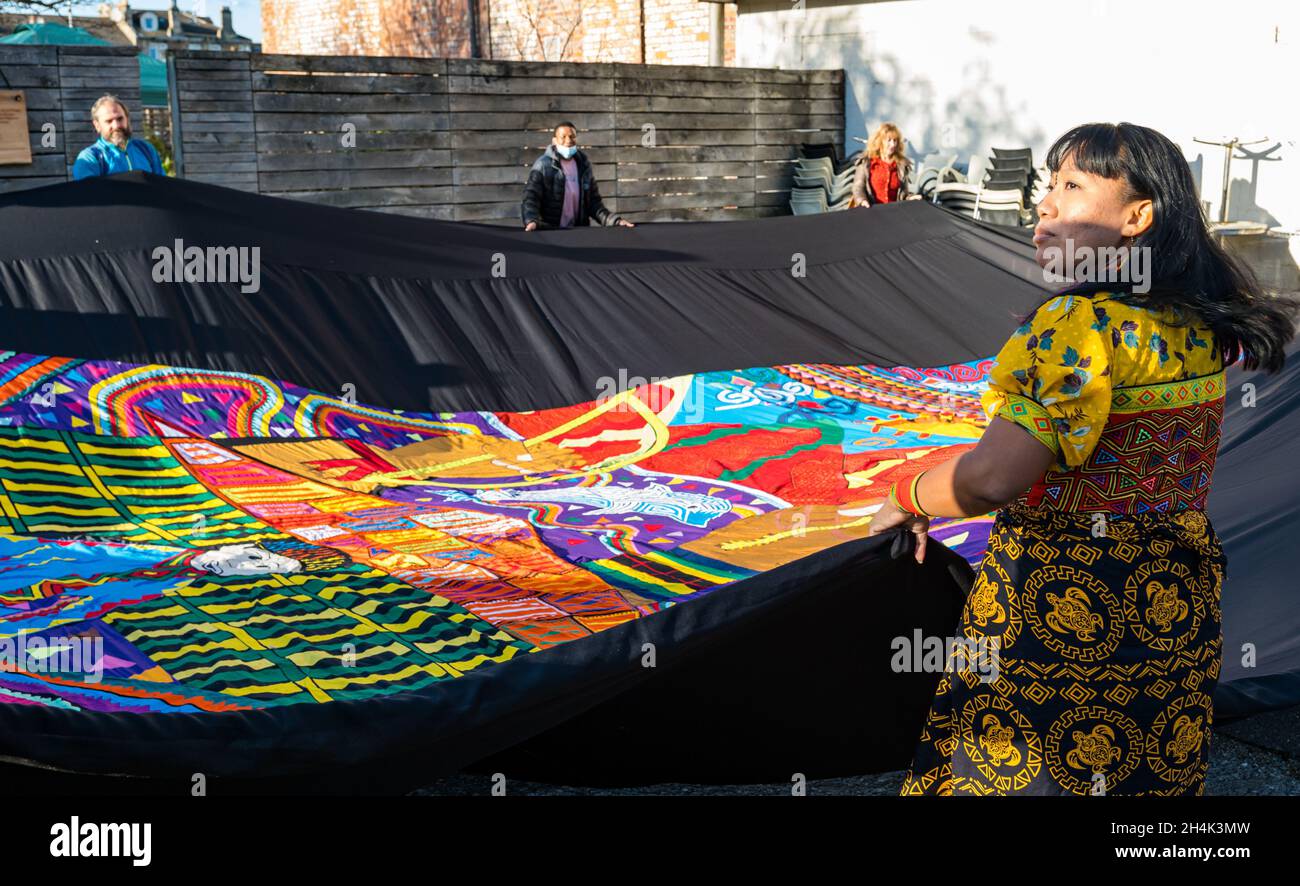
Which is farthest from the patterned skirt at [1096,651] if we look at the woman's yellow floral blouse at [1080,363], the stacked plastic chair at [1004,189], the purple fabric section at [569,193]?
the stacked plastic chair at [1004,189]

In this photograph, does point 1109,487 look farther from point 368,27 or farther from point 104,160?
point 368,27

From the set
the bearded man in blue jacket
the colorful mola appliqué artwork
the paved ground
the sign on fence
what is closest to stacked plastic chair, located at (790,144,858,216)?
the sign on fence

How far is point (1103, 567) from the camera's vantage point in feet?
4.68

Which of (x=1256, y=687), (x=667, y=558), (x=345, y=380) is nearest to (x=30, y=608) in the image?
(x=667, y=558)

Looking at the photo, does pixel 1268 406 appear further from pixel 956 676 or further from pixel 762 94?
pixel 762 94

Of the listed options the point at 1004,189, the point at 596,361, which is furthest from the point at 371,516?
the point at 1004,189

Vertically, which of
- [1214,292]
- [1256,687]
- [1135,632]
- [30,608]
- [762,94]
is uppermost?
[762,94]

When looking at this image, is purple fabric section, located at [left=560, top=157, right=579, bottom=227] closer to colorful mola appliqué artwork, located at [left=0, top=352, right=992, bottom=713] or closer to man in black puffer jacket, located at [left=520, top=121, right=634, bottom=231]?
man in black puffer jacket, located at [left=520, top=121, right=634, bottom=231]

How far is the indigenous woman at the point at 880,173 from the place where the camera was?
719 centimetres

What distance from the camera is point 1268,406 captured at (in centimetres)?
351

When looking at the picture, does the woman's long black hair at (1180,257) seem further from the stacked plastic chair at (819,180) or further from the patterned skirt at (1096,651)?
the stacked plastic chair at (819,180)
